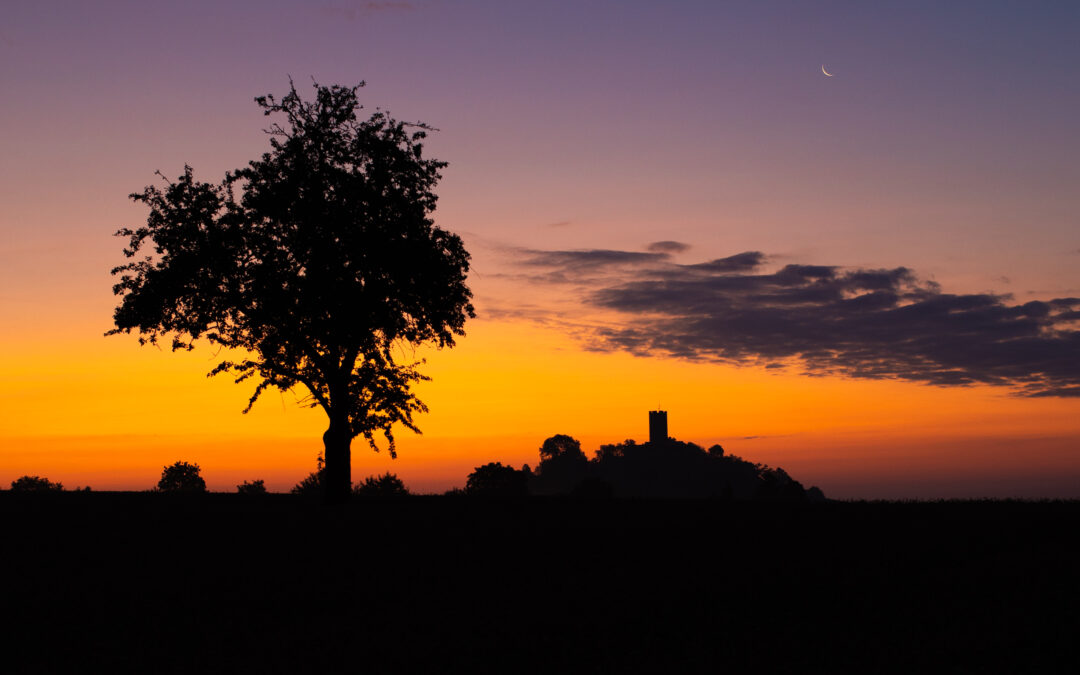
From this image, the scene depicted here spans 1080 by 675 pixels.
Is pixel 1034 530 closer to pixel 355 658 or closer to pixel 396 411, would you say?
pixel 355 658

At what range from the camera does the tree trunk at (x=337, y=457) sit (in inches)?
1726

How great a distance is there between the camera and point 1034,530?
91.8 ft

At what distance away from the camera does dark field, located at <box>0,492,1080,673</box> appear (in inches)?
696

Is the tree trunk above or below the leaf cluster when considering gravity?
below

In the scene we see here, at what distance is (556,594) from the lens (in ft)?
71.4

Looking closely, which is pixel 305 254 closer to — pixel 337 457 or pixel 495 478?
pixel 337 457

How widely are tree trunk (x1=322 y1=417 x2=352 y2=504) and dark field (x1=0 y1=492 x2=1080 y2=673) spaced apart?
397 inches

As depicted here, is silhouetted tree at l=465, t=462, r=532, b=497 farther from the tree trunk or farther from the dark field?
the dark field

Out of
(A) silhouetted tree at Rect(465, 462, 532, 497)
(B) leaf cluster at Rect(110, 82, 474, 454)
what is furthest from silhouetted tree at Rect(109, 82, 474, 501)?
(A) silhouetted tree at Rect(465, 462, 532, 497)

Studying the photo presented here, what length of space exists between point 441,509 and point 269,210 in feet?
49.6

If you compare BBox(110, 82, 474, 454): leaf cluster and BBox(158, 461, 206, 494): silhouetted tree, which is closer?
BBox(110, 82, 474, 454): leaf cluster

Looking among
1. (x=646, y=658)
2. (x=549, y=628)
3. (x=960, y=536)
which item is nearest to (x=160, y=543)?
(x=549, y=628)

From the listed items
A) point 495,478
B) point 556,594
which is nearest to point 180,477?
point 495,478

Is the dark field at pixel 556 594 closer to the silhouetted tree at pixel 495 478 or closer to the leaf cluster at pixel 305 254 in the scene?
the leaf cluster at pixel 305 254
